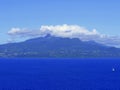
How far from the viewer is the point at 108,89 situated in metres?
98.6

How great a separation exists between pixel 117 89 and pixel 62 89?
1386 centimetres

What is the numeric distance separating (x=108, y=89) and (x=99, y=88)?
2977 mm

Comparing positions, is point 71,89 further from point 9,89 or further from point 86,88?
point 9,89

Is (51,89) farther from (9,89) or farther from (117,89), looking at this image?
(117,89)

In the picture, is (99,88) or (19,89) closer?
(19,89)

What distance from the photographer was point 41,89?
95.2 metres

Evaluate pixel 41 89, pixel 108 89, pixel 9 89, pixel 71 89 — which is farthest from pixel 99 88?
pixel 9 89

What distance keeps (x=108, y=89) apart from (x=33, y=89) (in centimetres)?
1938

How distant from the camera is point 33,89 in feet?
309

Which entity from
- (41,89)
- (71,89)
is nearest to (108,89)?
(71,89)

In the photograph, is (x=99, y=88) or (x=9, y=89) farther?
(x=99, y=88)

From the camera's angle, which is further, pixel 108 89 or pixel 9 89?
pixel 108 89

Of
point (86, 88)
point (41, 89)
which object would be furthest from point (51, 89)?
point (86, 88)

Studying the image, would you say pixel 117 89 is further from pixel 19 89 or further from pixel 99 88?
pixel 19 89
